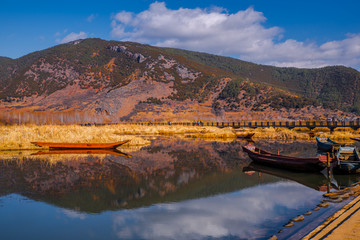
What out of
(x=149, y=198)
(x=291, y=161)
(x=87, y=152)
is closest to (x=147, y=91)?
(x=87, y=152)

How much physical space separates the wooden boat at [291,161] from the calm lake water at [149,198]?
0.55 meters

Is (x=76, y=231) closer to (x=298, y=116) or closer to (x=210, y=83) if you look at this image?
(x=298, y=116)

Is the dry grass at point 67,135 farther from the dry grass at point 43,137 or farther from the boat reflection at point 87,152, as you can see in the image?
the boat reflection at point 87,152

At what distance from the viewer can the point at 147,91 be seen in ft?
375

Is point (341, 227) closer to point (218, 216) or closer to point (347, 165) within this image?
point (218, 216)

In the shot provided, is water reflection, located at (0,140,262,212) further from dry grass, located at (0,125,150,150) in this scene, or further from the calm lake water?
dry grass, located at (0,125,150,150)

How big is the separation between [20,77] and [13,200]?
468 ft

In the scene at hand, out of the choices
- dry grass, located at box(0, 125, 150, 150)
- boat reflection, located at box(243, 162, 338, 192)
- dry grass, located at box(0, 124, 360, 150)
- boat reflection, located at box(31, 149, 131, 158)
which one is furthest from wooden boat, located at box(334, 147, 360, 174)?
dry grass, located at box(0, 125, 150, 150)

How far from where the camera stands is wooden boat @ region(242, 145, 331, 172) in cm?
2262

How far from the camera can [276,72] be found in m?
194

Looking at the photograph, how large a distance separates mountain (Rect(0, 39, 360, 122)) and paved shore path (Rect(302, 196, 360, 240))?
79.8 metres

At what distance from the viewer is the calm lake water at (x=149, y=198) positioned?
12.6 metres

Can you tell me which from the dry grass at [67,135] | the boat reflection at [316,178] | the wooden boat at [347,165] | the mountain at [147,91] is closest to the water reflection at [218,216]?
the boat reflection at [316,178]

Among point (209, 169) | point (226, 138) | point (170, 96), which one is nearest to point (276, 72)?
point (170, 96)
